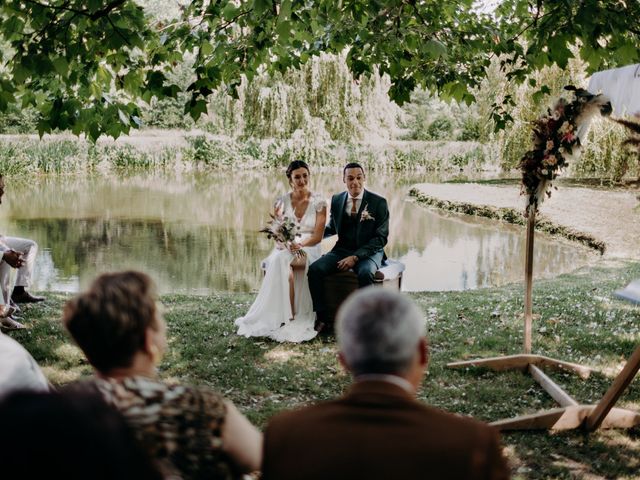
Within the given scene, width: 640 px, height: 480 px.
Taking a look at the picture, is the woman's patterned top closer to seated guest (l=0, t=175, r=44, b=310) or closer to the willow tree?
the willow tree

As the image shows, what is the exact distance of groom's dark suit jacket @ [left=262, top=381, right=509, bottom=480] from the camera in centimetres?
180

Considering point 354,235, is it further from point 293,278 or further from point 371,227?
point 293,278

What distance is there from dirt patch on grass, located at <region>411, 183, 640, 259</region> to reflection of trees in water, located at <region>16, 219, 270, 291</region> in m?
5.58

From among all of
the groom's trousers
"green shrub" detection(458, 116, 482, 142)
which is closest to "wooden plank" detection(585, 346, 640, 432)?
the groom's trousers

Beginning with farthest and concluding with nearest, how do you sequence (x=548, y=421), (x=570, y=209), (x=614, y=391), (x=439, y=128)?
(x=439, y=128) → (x=570, y=209) → (x=548, y=421) → (x=614, y=391)

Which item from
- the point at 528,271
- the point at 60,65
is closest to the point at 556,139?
the point at 528,271

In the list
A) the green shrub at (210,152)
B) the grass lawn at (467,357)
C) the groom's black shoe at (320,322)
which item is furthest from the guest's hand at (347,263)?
the green shrub at (210,152)

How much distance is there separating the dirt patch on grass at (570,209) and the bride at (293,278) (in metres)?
5.78

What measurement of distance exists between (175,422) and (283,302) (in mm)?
5462

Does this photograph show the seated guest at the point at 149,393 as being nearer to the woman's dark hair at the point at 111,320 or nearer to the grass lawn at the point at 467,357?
the woman's dark hair at the point at 111,320

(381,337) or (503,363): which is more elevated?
(381,337)

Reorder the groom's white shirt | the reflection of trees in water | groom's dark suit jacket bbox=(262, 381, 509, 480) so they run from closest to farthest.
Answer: groom's dark suit jacket bbox=(262, 381, 509, 480), the groom's white shirt, the reflection of trees in water

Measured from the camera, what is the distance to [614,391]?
4.40 metres

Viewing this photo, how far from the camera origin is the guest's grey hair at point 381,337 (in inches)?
80.4
